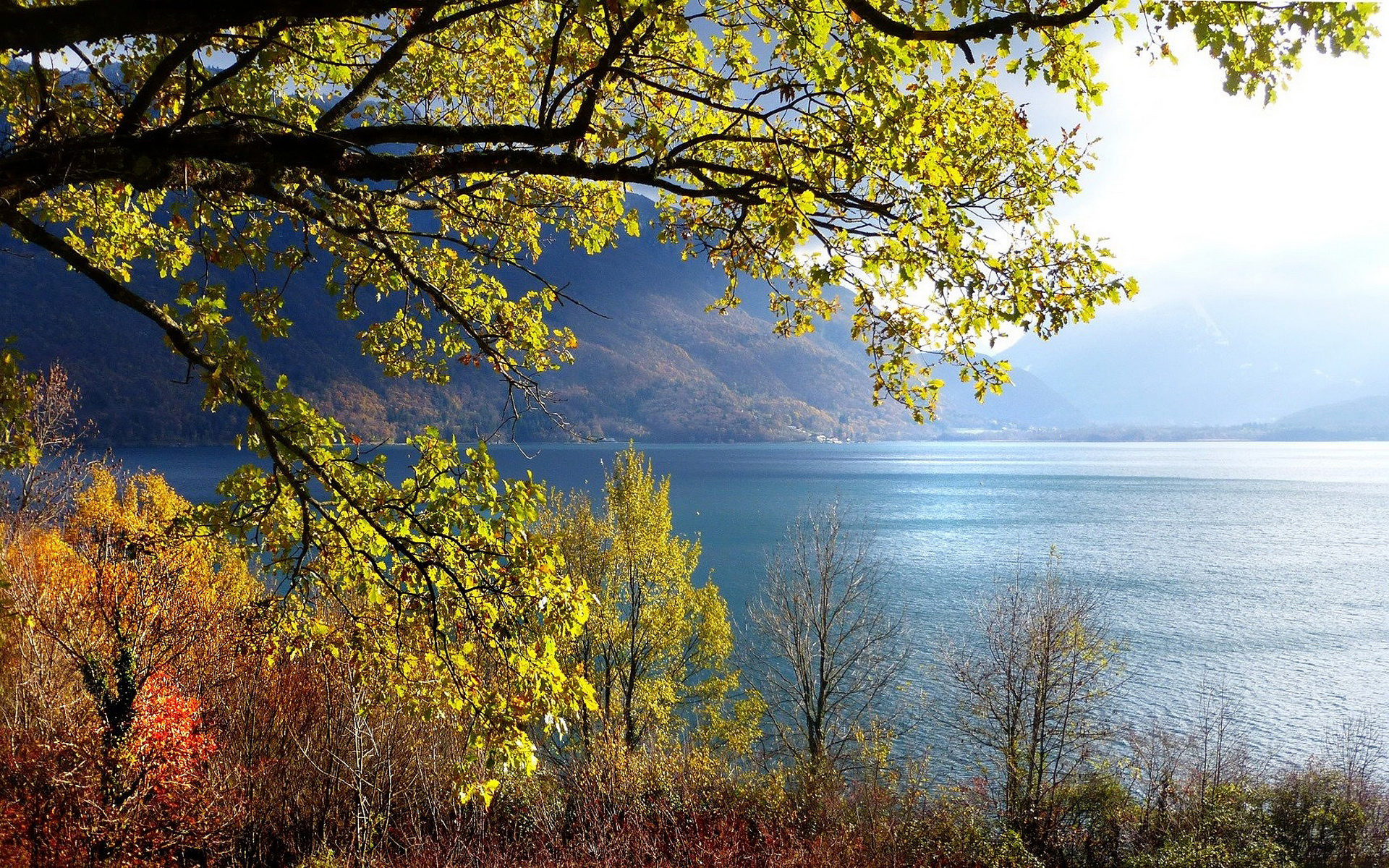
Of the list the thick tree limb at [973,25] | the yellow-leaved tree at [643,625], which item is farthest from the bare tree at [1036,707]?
the thick tree limb at [973,25]

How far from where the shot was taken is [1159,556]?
5231cm

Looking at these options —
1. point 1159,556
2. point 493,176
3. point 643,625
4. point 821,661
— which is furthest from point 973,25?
point 1159,556

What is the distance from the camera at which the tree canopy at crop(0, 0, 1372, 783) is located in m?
3.22

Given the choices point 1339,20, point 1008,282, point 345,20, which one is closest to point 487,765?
point 1008,282

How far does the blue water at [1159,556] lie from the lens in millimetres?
28656

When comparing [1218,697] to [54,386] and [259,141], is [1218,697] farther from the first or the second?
[54,386]

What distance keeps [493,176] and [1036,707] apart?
2119 centimetres

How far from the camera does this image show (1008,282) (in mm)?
3713

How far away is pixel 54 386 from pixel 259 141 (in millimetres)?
23027

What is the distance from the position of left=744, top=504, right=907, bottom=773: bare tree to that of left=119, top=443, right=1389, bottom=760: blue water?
1.69 meters

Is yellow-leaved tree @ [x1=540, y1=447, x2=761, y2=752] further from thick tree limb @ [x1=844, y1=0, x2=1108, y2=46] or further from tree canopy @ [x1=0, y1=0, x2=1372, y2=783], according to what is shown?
thick tree limb @ [x1=844, y1=0, x2=1108, y2=46]

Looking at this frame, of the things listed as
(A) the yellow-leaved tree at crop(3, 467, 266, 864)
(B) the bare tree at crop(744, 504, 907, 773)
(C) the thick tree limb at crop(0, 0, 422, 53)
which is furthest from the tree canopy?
(B) the bare tree at crop(744, 504, 907, 773)

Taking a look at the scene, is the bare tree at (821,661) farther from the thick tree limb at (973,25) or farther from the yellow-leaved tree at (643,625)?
the thick tree limb at (973,25)

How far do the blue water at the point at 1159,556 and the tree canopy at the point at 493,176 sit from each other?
344cm
